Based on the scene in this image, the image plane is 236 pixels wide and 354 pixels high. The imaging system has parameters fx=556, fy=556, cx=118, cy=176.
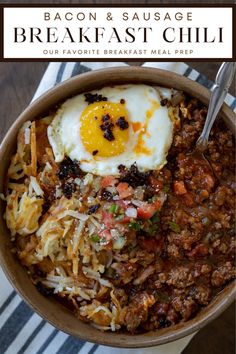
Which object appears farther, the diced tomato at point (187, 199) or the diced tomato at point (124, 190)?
the diced tomato at point (187, 199)

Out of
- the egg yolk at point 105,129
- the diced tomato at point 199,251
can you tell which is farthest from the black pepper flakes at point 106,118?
the diced tomato at point 199,251

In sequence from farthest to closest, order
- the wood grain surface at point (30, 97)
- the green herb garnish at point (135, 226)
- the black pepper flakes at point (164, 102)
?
the wood grain surface at point (30, 97), the black pepper flakes at point (164, 102), the green herb garnish at point (135, 226)

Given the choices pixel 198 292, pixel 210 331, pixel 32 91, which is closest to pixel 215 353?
pixel 210 331

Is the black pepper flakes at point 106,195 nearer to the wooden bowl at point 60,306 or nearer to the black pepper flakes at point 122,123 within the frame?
the black pepper flakes at point 122,123

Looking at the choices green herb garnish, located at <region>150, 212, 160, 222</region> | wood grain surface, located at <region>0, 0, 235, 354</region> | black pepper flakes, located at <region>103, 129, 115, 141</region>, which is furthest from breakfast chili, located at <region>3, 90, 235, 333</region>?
wood grain surface, located at <region>0, 0, 235, 354</region>

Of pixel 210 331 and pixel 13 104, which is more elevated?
pixel 13 104

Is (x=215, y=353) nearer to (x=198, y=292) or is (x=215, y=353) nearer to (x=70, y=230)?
(x=198, y=292)
